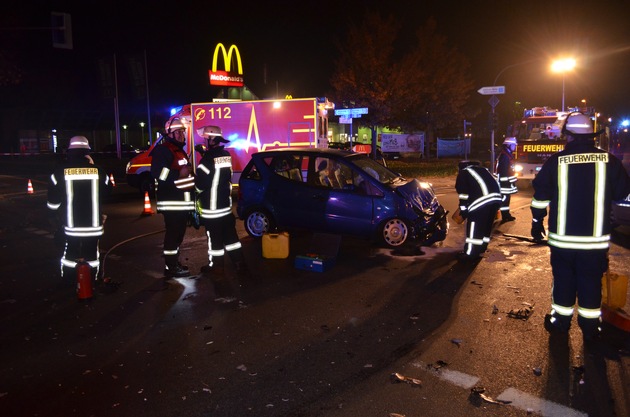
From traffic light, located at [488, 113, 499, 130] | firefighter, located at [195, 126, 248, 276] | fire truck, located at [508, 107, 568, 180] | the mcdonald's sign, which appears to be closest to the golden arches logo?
the mcdonald's sign

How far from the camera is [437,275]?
7.29 m

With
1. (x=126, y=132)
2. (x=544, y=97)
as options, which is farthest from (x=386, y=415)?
(x=126, y=132)

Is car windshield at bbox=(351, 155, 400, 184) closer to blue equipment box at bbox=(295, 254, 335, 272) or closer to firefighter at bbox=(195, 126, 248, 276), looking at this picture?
blue equipment box at bbox=(295, 254, 335, 272)

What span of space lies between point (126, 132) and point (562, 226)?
55.1m

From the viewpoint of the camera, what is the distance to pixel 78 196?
21.4ft

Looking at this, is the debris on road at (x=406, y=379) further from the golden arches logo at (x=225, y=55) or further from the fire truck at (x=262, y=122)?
the golden arches logo at (x=225, y=55)

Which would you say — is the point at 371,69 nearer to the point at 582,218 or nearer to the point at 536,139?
the point at 536,139

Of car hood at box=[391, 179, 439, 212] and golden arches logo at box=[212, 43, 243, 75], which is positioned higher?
golden arches logo at box=[212, 43, 243, 75]

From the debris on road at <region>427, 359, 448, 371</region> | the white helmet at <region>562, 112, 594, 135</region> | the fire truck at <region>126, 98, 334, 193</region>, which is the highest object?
the fire truck at <region>126, 98, 334, 193</region>

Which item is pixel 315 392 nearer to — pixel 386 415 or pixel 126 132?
pixel 386 415

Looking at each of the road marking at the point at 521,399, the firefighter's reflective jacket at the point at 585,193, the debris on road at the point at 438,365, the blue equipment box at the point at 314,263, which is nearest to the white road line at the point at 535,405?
the road marking at the point at 521,399

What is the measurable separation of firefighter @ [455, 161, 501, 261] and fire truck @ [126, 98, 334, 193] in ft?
24.4

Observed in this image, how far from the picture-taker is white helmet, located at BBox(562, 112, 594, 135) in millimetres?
4883

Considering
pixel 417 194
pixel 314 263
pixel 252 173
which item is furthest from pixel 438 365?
pixel 252 173
